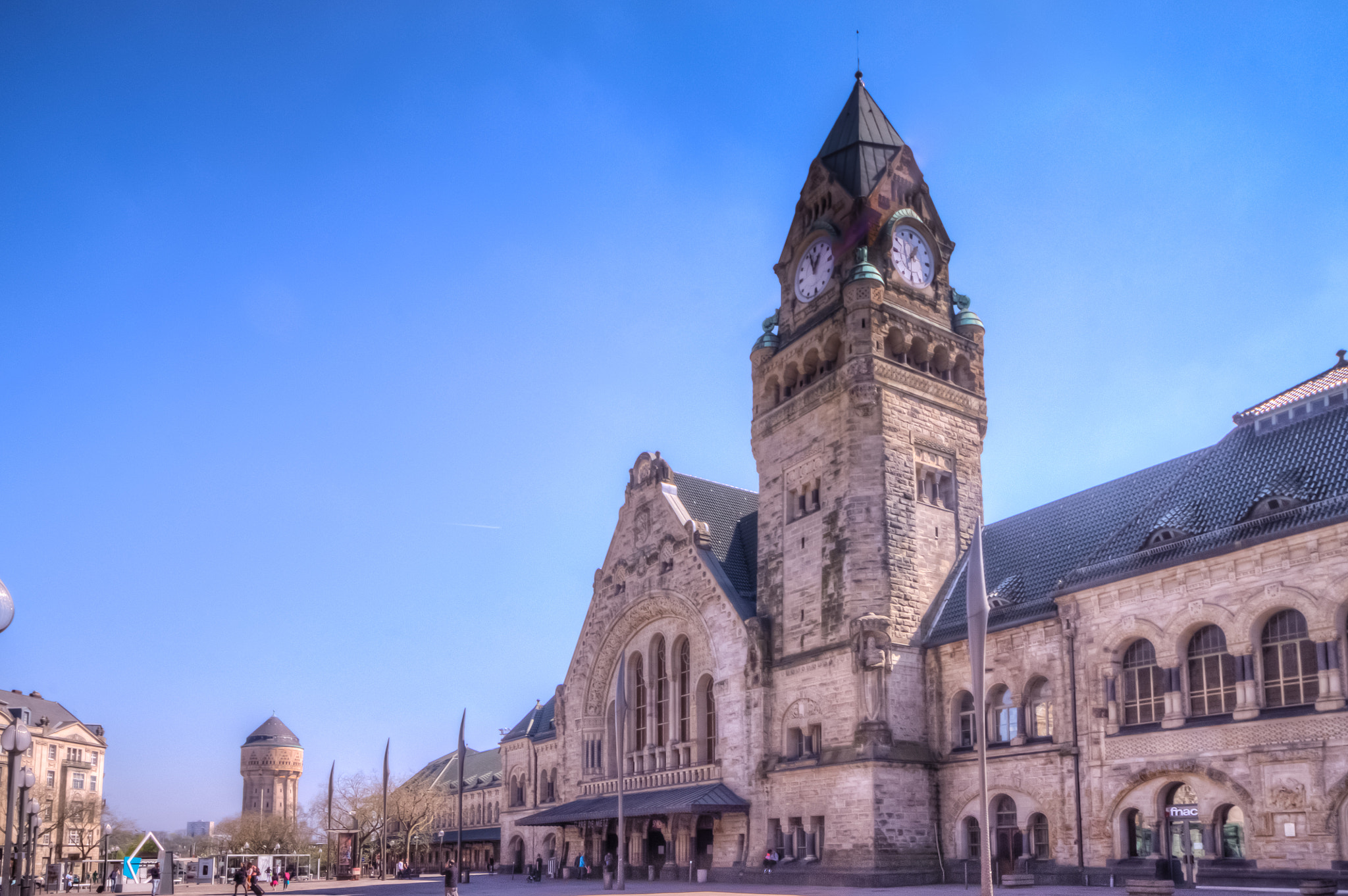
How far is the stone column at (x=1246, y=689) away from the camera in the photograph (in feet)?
94.5

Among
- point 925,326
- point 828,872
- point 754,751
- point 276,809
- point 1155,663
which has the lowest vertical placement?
point 276,809

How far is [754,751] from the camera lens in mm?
43562

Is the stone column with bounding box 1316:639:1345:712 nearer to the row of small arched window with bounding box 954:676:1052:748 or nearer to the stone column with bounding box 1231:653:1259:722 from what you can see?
the stone column with bounding box 1231:653:1259:722

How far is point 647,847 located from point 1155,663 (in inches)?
979

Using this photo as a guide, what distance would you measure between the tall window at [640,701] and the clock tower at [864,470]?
10.2m

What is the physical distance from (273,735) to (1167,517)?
4772 inches

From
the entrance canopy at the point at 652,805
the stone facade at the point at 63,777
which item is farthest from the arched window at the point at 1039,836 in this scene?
the stone facade at the point at 63,777


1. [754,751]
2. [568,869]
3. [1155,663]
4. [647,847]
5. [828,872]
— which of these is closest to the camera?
[1155,663]

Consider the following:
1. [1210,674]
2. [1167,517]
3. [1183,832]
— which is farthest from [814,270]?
[1183,832]

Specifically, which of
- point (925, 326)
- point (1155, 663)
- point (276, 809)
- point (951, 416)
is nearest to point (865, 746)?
point (1155, 663)

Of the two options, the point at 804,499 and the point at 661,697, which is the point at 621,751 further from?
the point at 804,499

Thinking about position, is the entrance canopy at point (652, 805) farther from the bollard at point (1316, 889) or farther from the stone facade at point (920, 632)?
the bollard at point (1316, 889)

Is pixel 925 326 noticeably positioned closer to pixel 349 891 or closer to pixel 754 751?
pixel 754 751

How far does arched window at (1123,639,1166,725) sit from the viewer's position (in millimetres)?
31797
